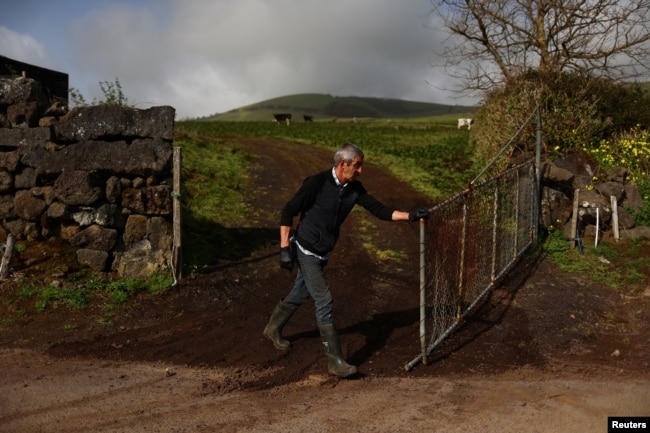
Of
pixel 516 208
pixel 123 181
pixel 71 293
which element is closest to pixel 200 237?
pixel 123 181

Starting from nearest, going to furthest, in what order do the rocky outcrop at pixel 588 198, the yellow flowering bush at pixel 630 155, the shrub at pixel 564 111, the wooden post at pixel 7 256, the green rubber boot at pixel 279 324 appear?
the green rubber boot at pixel 279 324, the wooden post at pixel 7 256, the rocky outcrop at pixel 588 198, the yellow flowering bush at pixel 630 155, the shrub at pixel 564 111

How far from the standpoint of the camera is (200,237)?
1054 cm

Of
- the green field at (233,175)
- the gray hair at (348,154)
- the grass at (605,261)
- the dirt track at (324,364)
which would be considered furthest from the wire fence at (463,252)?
the green field at (233,175)

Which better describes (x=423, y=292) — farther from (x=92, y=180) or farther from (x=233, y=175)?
(x=233, y=175)

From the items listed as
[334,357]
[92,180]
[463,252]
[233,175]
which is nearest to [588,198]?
[463,252]

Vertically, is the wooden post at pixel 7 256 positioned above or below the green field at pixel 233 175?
below

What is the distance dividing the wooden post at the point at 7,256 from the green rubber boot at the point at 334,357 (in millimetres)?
4888

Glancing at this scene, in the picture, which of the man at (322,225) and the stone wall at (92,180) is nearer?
the man at (322,225)

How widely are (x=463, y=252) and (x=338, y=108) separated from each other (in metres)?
155

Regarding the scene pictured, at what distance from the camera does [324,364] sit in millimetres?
6035

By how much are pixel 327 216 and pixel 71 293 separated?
4.10 meters

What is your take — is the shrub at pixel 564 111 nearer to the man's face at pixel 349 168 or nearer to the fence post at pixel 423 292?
the fence post at pixel 423 292

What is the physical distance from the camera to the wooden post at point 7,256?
810 cm

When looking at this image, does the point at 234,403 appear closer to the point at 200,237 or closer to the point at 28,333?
the point at 28,333
